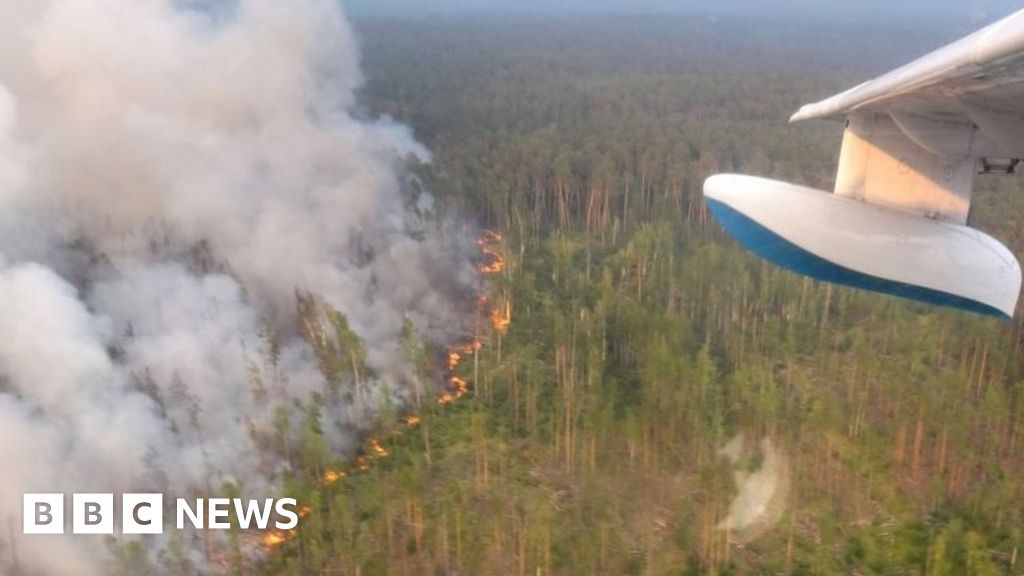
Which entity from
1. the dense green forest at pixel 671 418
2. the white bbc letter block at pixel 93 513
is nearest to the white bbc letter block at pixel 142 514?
the white bbc letter block at pixel 93 513

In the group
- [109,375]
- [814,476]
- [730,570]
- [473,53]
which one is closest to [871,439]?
[814,476]

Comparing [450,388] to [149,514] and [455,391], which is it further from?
[149,514]

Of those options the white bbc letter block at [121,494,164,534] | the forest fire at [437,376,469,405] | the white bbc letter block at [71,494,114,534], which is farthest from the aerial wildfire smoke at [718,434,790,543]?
the white bbc letter block at [71,494,114,534]

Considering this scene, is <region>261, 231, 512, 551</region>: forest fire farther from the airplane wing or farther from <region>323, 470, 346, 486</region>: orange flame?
the airplane wing

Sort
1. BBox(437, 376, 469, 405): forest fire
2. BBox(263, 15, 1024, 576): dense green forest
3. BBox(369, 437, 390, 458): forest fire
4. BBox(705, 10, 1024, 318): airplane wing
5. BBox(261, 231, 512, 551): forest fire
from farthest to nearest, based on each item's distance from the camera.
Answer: BBox(437, 376, 469, 405): forest fire < BBox(369, 437, 390, 458): forest fire < BBox(261, 231, 512, 551): forest fire < BBox(263, 15, 1024, 576): dense green forest < BBox(705, 10, 1024, 318): airplane wing

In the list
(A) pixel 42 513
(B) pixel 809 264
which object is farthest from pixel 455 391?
(B) pixel 809 264

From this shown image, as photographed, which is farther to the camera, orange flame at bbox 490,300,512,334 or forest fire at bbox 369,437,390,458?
orange flame at bbox 490,300,512,334
